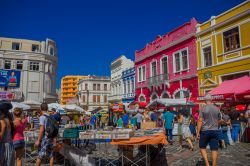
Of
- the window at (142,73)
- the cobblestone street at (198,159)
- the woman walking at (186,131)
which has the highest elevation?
the window at (142,73)

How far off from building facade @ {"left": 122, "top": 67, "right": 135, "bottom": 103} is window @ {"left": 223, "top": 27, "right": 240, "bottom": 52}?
54.6 ft

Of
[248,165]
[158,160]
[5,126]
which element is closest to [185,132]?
[158,160]

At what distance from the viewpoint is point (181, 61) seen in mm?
21375

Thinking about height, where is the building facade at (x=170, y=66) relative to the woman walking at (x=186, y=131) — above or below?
above

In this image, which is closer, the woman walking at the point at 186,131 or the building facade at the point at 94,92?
the woman walking at the point at 186,131

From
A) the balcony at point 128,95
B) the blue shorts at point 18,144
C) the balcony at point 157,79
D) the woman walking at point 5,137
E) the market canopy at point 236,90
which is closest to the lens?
the woman walking at point 5,137

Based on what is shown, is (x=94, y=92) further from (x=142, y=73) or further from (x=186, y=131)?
(x=186, y=131)

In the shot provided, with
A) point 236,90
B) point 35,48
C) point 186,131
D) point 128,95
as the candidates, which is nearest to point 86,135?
point 186,131

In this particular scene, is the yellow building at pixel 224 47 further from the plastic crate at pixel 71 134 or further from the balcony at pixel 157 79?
the plastic crate at pixel 71 134

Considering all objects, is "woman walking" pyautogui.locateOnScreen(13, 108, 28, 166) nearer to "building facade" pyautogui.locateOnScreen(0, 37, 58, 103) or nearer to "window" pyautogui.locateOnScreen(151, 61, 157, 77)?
"window" pyautogui.locateOnScreen(151, 61, 157, 77)

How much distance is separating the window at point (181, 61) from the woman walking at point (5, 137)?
711 inches

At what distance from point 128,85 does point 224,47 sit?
19.0 m

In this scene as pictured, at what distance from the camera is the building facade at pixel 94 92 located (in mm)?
66500

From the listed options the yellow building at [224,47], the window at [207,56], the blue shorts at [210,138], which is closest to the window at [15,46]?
the yellow building at [224,47]
